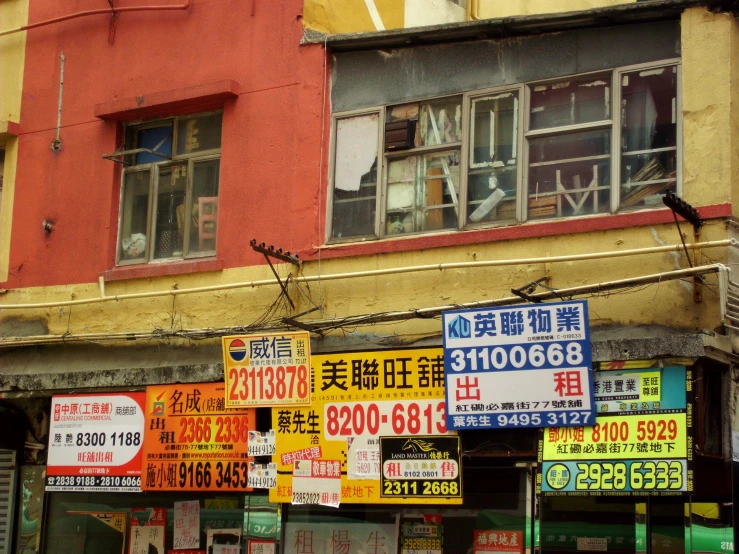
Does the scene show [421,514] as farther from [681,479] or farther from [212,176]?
[212,176]

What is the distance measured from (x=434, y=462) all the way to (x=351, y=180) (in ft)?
10.0

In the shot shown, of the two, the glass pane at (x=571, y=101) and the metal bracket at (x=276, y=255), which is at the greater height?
the glass pane at (x=571, y=101)

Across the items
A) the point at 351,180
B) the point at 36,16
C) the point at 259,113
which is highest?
the point at 36,16

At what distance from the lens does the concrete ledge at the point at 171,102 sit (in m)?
12.1

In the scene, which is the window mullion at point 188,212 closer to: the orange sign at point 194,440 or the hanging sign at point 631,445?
the orange sign at point 194,440

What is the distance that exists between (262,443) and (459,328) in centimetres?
242

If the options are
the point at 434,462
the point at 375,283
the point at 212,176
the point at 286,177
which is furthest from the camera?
the point at 212,176

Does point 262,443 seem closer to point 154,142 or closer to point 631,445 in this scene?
point 631,445

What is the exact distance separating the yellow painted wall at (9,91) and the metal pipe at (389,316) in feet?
5.04

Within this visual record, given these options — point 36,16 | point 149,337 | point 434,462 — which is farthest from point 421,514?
point 36,16

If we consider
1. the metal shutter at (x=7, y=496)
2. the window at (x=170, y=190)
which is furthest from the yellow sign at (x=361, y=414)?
the metal shutter at (x=7, y=496)

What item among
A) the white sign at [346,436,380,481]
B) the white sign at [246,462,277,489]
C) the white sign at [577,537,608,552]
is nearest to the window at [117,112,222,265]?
the white sign at [246,462,277,489]

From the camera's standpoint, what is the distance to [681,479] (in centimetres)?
877

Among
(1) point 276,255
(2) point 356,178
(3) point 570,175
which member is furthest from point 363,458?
(3) point 570,175
